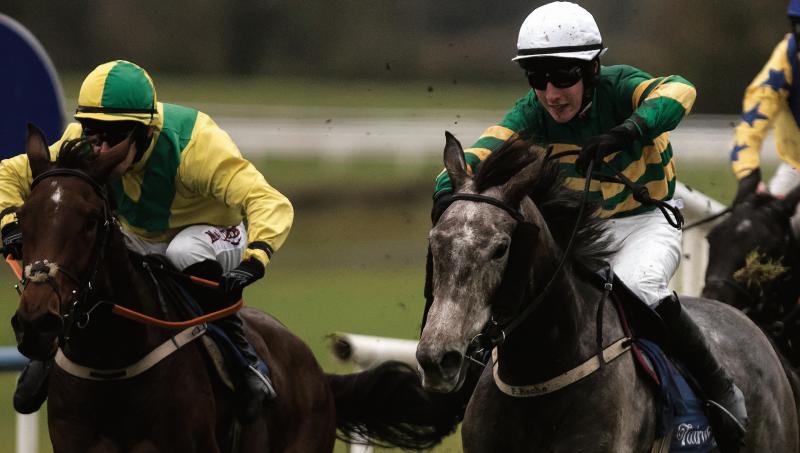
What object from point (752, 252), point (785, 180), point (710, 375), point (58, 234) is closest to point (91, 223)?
point (58, 234)

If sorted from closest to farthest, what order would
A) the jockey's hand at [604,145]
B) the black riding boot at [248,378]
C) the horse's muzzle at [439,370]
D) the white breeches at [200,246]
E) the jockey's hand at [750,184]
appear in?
the horse's muzzle at [439,370]
the jockey's hand at [604,145]
the black riding boot at [248,378]
the white breeches at [200,246]
the jockey's hand at [750,184]

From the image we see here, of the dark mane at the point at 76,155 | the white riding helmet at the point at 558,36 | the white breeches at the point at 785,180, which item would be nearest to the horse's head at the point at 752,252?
the white breeches at the point at 785,180

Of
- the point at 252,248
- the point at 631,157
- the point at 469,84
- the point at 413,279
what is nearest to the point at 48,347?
the point at 252,248

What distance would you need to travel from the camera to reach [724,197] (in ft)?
59.9

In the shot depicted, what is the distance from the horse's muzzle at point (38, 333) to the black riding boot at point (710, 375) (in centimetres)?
188

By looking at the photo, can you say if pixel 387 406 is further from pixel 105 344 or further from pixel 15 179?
pixel 15 179

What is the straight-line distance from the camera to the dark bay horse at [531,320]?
4215mm

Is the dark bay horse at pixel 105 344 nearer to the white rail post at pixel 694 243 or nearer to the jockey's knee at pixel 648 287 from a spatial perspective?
the jockey's knee at pixel 648 287

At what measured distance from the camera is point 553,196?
4711mm

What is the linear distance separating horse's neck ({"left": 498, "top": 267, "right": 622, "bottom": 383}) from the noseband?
122cm

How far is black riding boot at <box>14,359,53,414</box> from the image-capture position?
5117 millimetres

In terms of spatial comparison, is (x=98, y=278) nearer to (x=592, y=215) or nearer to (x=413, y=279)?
(x=592, y=215)

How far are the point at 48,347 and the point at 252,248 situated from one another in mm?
962

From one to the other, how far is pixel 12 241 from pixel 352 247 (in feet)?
45.2
